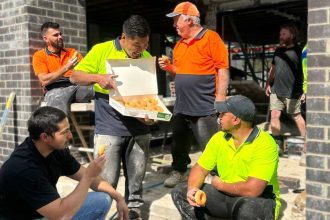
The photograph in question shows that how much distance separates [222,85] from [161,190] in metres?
1.45

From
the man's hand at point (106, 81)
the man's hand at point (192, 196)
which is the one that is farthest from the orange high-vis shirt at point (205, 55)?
the man's hand at point (192, 196)

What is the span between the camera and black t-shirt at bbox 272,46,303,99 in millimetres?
5680

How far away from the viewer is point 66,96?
489 centimetres

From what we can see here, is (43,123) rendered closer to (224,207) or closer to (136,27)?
(136,27)

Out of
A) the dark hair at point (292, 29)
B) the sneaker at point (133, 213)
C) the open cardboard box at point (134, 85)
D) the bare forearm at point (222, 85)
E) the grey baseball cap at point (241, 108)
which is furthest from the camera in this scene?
the dark hair at point (292, 29)

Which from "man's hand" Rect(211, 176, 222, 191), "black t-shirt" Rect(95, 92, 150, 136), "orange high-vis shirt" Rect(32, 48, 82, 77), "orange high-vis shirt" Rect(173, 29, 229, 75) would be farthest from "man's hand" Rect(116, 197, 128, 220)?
"orange high-vis shirt" Rect(32, 48, 82, 77)

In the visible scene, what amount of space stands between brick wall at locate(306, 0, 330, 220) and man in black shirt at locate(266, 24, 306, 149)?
2495 mm

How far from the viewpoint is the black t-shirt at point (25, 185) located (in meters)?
2.53

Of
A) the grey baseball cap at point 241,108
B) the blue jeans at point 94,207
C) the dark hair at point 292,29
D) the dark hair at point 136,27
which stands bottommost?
the blue jeans at point 94,207

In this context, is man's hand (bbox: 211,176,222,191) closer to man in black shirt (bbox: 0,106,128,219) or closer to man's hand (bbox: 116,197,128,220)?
man's hand (bbox: 116,197,128,220)

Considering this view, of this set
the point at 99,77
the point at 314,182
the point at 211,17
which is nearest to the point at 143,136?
the point at 99,77

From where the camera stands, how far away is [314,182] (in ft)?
10.7

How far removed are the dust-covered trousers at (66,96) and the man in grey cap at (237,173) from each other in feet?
6.99

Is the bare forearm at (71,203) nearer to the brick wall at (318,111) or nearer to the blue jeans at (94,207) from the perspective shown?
the blue jeans at (94,207)
